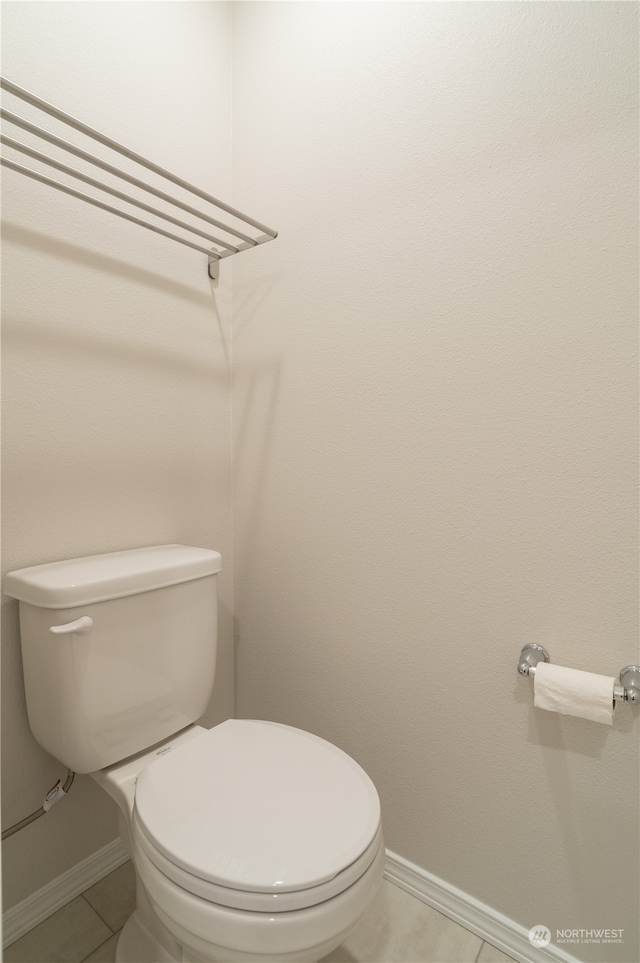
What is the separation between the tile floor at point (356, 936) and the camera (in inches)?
41.5

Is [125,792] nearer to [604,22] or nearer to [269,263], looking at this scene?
[269,263]

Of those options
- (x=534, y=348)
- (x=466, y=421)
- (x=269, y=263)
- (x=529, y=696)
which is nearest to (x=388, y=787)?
(x=529, y=696)

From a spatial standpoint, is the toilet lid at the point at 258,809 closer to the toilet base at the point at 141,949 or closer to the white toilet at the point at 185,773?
the white toilet at the point at 185,773

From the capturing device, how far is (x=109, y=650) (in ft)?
3.33

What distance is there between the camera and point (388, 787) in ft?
Result: 4.10

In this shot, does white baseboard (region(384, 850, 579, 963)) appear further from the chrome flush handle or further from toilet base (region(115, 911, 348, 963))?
the chrome flush handle

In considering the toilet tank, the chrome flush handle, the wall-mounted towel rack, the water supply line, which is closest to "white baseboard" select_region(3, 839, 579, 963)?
the water supply line

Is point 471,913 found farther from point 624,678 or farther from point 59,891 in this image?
point 59,891

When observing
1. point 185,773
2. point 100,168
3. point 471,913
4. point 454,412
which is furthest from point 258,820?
point 100,168

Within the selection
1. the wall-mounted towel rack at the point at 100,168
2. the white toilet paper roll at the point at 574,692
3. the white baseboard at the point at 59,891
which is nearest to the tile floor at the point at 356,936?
the white baseboard at the point at 59,891

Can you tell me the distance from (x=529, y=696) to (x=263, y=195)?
1414 millimetres

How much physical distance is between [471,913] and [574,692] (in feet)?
2.02

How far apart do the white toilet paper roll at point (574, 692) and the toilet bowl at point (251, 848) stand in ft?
1.19

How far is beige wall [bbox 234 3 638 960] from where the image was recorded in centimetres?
95
